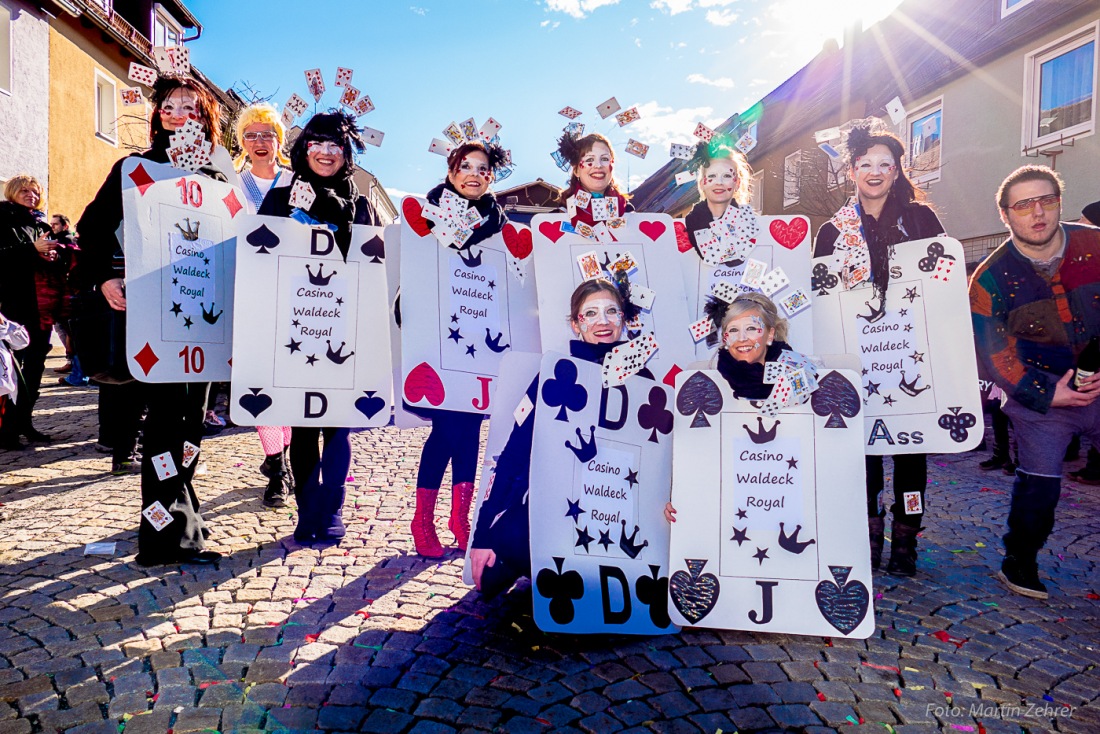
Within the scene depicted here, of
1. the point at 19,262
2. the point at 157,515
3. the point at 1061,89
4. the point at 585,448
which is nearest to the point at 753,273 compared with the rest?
the point at 585,448

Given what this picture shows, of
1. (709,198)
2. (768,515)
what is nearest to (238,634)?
(768,515)

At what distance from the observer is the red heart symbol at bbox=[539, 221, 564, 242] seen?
3.53m

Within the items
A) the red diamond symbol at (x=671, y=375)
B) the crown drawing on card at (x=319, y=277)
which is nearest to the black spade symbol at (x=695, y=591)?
the red diamond symbol at (x=671, y=375)

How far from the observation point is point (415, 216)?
3.41 metres

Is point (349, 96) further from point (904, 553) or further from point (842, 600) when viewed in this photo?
point (904, 553)

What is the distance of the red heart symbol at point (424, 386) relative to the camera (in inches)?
130

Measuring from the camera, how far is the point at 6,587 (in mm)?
3072

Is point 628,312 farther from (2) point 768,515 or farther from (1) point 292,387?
(1) point 292,387

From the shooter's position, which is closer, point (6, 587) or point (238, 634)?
point (238, 634)

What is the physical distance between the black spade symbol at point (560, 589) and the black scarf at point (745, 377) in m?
0.94

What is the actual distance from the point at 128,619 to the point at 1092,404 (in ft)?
13.7

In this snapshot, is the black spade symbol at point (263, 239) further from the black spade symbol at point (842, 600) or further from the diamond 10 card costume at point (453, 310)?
the black spade symbol at point (842, 600)

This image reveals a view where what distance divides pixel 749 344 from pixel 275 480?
3.20m

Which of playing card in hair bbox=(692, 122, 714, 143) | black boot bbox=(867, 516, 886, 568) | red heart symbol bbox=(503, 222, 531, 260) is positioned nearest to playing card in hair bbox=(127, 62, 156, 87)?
red heart symbol bbox=(503, 222, 531, 260)
